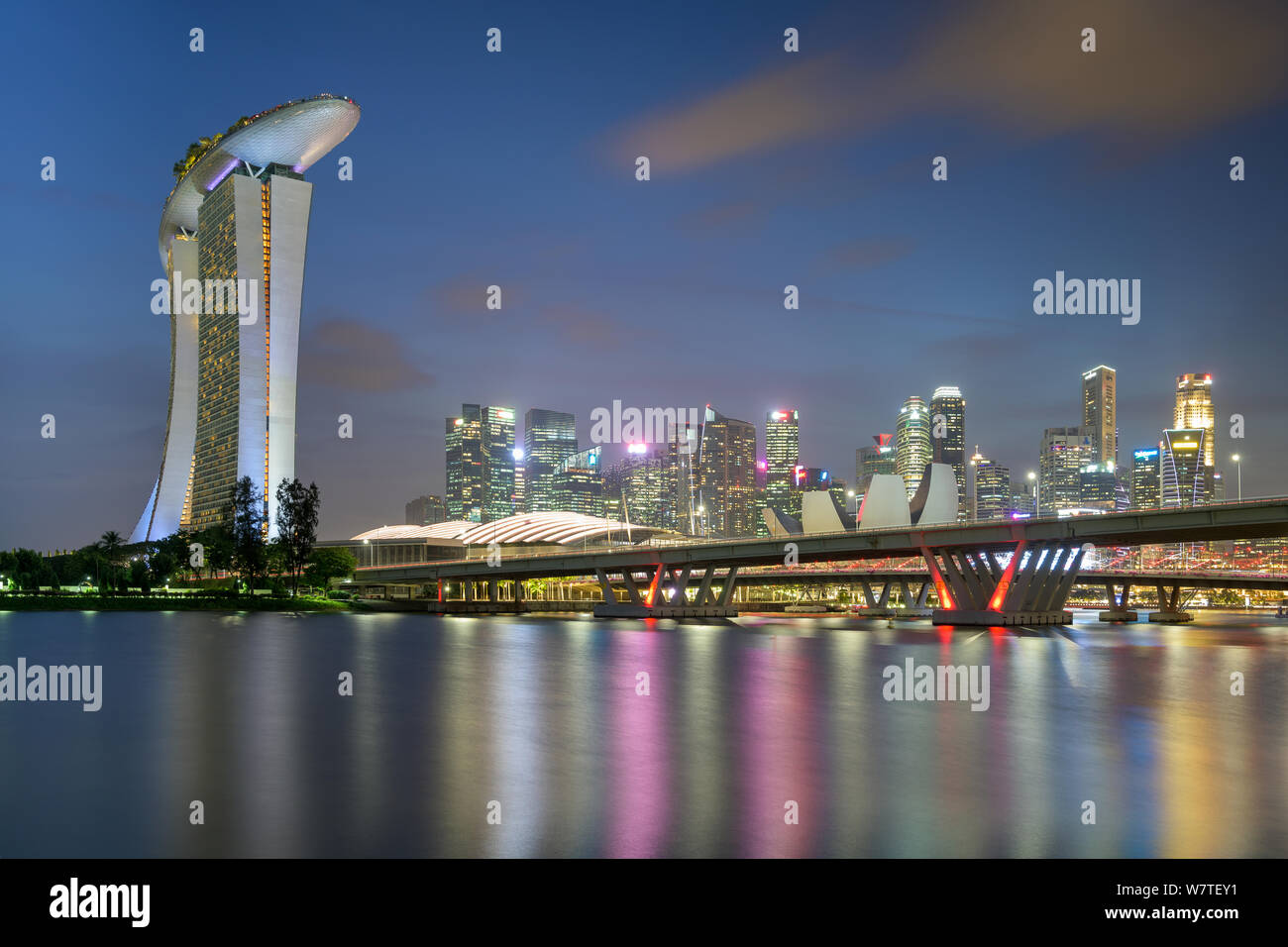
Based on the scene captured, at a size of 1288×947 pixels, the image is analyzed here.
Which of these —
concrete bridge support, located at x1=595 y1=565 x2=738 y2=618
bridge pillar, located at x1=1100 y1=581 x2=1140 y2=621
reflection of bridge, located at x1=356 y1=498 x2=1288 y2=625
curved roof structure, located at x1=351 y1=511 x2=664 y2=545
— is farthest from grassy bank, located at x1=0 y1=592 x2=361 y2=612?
bridge pillar, located at x1=1100 y1=581 x2=1140 y2=621

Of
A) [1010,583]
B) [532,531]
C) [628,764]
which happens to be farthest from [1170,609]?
[628,764]

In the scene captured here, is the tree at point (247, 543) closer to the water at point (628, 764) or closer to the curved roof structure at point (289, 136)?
the water at point (628, 764)

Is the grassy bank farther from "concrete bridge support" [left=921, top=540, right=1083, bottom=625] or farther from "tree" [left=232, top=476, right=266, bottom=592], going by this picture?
"concrete bridge support" [left=921, top=540, right=1083, bottom=625]

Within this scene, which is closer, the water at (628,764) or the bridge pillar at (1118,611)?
the water at (628,764)

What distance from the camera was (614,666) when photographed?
151 feet

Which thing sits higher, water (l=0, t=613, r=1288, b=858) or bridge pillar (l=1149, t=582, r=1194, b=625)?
water (l=0, t=613, r=1288, b=858)

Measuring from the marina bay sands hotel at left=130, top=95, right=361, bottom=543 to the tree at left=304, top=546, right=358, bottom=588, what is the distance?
3743 cm

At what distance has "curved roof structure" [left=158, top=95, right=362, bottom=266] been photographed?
171250 millimetres

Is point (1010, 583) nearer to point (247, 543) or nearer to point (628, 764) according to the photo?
point (628, 764)

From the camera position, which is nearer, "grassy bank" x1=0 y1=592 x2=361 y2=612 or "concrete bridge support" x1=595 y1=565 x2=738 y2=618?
"grassy bank" x1=0 y1=592 x2=361 y2=612

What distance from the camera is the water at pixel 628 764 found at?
14.2 meters

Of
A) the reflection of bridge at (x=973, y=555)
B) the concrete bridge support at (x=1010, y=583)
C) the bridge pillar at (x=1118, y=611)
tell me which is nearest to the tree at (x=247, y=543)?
the reflection of bridge at (x=973, y=555)

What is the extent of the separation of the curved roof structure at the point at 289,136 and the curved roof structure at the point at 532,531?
73.6 metres
